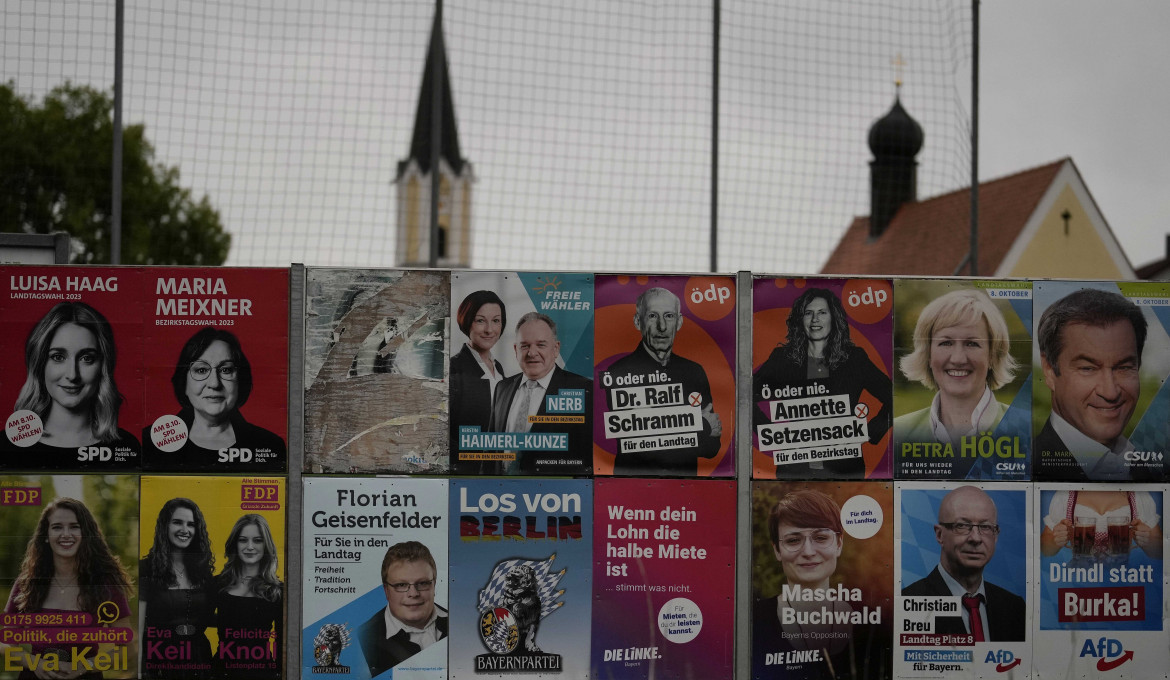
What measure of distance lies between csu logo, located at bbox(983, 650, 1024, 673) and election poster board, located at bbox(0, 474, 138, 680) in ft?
15.4

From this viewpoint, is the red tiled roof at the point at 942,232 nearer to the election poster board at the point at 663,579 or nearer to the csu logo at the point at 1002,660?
the election poster board at the point at 663,579

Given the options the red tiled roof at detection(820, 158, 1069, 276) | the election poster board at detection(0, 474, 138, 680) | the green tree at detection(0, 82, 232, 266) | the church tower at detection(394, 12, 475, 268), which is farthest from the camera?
the green tree at detection(0, 82, 232, 266)

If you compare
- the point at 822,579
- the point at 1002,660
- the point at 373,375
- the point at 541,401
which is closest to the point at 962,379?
the point at 822,579

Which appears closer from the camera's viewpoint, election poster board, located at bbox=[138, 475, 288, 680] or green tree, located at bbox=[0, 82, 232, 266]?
election poster board, located at bbox=[138, 475, 288, 680]

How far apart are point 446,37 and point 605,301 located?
2578mm

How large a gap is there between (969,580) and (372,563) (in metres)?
3.29

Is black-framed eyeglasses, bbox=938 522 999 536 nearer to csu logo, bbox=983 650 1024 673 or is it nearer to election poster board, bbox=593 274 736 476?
csu logo, bbox=983 650 1024 673

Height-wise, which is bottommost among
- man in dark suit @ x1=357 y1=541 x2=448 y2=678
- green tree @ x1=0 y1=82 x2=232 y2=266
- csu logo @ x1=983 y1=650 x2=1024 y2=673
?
csu logo @ x1=983 y1=650 x2=1024 y2=673

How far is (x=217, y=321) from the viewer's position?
6.14 metres

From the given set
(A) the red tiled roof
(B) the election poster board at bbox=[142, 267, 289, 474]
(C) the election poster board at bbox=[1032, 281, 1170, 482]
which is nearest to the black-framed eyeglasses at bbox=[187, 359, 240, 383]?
(B) the election poster board at bbox=[142, 267, 289, 474]

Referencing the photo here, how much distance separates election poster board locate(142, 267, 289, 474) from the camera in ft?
20.0

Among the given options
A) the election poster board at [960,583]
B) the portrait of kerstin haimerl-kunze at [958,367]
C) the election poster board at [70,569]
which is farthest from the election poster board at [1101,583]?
the election poster board at [70,569]

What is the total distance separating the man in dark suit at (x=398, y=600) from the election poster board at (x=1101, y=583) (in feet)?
11.1

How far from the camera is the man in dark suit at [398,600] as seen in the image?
20.1 ft
